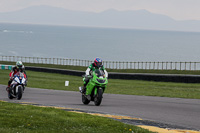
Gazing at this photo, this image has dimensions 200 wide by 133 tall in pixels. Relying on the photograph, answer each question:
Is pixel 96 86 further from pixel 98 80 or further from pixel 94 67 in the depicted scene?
pixel 94 67

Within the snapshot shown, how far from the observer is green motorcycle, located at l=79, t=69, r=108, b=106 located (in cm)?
1462

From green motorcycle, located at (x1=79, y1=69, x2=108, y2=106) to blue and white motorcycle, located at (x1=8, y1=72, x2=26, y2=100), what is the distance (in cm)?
352

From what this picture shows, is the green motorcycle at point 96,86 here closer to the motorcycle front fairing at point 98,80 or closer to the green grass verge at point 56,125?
the motorcycle front fairing at point 98,80

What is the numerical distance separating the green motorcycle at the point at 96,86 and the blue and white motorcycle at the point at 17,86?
352 centimetres

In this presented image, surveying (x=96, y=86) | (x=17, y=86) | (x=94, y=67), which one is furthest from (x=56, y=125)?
(x=17, y=86)

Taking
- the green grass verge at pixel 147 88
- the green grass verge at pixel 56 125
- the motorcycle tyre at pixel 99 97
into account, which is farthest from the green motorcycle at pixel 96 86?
the green grass verge at pixel 147 88

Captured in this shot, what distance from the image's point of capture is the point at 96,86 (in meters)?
15.0

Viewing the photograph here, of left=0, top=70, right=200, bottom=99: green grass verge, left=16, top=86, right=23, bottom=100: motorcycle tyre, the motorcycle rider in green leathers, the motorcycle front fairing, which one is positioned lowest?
left=0, top=70, right=200, bottom=99: green grass verge

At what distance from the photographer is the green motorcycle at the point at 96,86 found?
14.6m

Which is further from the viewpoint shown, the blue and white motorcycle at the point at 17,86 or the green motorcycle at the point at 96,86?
the blue and white motorcycle at the point at 17,86

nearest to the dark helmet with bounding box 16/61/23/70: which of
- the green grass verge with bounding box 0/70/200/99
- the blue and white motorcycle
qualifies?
the blue and white motorcycle

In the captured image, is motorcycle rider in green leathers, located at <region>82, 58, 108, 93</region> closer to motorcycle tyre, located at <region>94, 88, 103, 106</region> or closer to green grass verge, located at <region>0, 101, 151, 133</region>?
motorcycle tyre, located at <region>94, 88, 103, 106</region>

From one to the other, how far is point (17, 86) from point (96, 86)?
4.82m

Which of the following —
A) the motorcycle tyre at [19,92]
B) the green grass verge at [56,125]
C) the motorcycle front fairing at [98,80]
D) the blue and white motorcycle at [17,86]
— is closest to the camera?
the green grass verge at [56,125]
